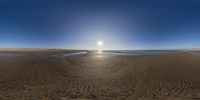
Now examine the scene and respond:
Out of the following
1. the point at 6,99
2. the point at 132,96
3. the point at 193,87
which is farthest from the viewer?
the point at 193,87

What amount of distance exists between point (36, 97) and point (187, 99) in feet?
31.9

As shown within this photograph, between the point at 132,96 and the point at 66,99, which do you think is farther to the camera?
the point at 132,96

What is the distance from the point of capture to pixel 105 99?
10.1m

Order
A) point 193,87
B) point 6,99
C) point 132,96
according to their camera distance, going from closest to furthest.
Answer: point 6,99 < point 132,96 < point 193,87

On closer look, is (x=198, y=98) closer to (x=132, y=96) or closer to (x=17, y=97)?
(x=132, y=96)

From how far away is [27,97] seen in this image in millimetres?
10180

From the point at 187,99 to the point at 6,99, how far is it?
11.4 metres

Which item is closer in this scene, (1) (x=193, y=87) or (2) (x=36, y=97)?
Result: (2) (x=36, y=97)

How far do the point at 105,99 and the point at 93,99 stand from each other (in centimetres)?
78

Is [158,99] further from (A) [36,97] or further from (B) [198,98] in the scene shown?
(A) [36,97]

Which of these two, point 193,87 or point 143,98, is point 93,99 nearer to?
point 143,98

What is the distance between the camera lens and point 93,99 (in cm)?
998

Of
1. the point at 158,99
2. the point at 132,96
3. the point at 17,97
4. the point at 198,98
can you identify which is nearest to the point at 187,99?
the point at 198,98

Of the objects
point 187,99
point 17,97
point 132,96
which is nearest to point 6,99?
point 17,97
